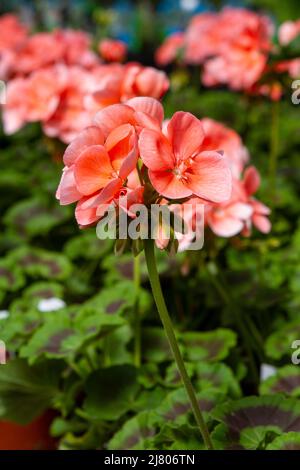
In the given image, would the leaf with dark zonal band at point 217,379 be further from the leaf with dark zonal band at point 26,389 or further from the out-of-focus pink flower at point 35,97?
the out-of-focus pink flower at point 35,97

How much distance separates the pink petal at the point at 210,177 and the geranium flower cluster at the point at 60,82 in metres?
0.31

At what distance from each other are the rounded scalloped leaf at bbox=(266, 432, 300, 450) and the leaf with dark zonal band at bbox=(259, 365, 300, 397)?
0.84ft

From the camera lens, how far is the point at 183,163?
733 millimetres

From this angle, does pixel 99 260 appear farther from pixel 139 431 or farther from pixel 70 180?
pixel 70 180

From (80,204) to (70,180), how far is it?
3cm

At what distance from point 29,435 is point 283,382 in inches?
16.9

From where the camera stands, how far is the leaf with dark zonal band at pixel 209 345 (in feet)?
3.87

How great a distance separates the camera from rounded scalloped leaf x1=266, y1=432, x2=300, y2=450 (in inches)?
30.9

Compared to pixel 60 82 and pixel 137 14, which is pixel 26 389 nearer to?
pixel 60 82

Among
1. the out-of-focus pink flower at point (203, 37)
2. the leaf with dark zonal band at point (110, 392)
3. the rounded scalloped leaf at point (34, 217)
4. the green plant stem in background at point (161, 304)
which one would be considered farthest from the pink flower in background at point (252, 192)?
the out-of-focus pink flower at point (203, 37)

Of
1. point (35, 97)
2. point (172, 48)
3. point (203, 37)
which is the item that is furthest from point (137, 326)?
point (172, 48)

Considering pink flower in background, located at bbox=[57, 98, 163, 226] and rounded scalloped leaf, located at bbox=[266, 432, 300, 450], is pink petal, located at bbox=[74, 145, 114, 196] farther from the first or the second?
rounded scalloped leaf, located at bbox=[266, 432, 300, 450]

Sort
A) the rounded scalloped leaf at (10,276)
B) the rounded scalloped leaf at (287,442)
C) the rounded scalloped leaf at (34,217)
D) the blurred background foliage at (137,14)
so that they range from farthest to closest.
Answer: the blurred background foliage at (137,14) < the rounded scalloped leaf at (34,217) < the rounded scalloped leaf at (10,276) < the rounded scalloped leaf at (287,442)

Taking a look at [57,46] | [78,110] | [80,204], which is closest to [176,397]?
[80,204]
